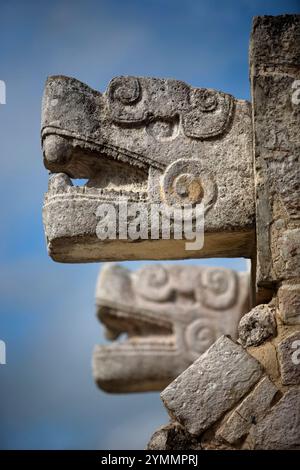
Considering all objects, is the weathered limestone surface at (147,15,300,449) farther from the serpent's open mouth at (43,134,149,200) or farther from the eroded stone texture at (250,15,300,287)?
the serpent's open mouth at (43,134,149,200)

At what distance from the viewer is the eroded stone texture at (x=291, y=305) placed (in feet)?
9.56

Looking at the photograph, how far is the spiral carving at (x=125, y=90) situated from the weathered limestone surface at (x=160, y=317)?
3869 mm

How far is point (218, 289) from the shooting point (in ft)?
22.4

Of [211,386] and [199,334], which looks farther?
[199,334]

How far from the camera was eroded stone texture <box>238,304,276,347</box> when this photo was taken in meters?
2.94

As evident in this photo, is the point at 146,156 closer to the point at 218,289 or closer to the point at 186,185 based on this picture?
the point at 186,185

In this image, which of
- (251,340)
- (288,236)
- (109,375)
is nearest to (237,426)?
(251,340)

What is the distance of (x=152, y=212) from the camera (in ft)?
9.93

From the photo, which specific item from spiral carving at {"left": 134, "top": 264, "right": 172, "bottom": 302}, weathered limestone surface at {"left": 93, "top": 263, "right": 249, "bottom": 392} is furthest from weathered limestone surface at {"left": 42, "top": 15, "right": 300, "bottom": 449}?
spiral carving at {"left": 134, "top": 264, "right": 172, "bottom": 302}

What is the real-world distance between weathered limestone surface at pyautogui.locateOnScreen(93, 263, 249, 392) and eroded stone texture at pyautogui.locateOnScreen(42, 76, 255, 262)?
366cm

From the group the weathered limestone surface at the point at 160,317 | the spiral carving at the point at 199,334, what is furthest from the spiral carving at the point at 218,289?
the spiral carving at the point at 199,334

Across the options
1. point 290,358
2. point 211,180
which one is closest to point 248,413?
point 290,358

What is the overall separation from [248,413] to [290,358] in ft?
0.84

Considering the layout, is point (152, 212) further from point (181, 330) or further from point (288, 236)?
point (181, 330)
